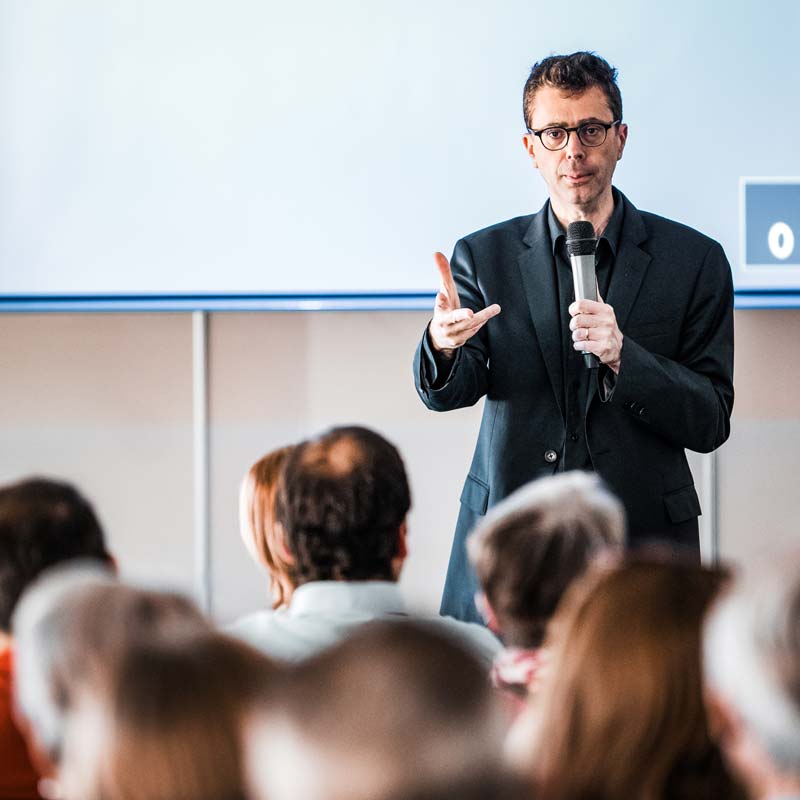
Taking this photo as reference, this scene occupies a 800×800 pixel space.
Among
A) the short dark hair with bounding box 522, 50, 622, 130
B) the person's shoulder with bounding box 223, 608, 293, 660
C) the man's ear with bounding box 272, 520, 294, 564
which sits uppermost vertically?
the short dark hair with bounding box 522, 50, 622, 130

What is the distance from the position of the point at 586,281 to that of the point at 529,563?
854mm

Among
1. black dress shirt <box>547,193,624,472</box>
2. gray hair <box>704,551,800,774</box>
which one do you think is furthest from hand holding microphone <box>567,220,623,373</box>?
gray hair <box>704,551,800,774</box>

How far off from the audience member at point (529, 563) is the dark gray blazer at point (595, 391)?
0.76 m

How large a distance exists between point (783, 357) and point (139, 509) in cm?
196

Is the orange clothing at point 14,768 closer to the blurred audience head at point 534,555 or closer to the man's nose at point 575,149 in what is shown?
the blurred audience head at point 534,555

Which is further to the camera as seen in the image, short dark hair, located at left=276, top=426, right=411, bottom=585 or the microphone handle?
the microphone handle

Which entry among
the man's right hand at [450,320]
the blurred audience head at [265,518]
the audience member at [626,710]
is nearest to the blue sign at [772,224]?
the man's right hand at [450,320]

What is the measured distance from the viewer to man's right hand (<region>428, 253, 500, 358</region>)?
2.13 m

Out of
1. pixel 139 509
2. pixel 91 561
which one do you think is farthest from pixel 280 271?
pixel 91 561

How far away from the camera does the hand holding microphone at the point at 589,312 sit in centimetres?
210

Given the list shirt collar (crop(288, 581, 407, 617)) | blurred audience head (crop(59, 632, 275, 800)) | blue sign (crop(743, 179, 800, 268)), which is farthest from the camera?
blue sign (crop(743, 179, 800, 268))

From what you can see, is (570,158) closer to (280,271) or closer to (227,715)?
(280,271)

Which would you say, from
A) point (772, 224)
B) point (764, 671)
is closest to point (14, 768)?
point (764, 671)

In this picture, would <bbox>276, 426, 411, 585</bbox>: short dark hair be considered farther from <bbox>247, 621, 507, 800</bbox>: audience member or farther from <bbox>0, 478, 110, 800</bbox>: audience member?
<bbox>247, 621, 507, 800</bbox>: audience member
